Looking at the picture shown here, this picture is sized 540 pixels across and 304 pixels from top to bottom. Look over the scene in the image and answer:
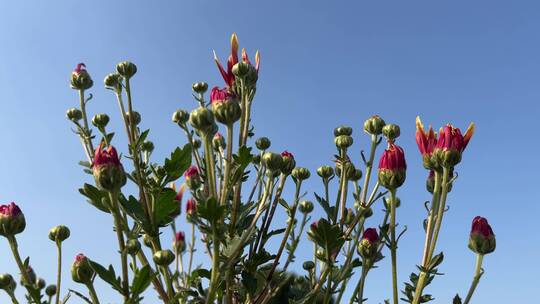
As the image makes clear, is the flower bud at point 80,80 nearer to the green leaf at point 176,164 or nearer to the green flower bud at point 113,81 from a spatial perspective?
the green flower bud at point 113,81

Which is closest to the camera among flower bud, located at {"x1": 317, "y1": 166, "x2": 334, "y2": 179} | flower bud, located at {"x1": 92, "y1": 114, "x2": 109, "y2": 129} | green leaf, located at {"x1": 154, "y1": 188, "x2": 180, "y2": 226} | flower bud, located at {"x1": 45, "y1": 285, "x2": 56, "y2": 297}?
green leaf, located at {"x1": 154, "y1": 188, "x2": 180, "y2": 226}

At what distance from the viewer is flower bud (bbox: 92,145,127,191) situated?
1.58 meters

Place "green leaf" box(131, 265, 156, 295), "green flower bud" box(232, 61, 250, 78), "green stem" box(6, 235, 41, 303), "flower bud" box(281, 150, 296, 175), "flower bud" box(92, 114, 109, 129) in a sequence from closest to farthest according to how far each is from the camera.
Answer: "green leaf" box(131, 265, 156, 295) → "green stem" box(6, 235, 41, 303) → "green flower bud" box(232, 61, 250, 78) → "flower bud" box(281, 150, 296, 175) → "flower bud" box(92, 114, 109, 129)

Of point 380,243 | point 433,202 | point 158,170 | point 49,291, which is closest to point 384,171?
point 433,202

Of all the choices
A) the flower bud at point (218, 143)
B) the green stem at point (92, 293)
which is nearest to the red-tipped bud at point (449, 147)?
the flower bud at point (218, 143)

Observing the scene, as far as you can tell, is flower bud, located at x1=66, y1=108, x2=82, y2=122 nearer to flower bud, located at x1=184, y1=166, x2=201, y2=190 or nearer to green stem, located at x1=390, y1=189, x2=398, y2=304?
flower bud, located at x1=184, y1=166, x2=201, y2=190

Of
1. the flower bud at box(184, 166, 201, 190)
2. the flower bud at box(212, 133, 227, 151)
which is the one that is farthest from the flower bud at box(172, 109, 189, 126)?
the flower bud at box(184, 166, 201, 190)

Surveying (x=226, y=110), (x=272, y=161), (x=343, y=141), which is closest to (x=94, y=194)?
(x=226, y=110)

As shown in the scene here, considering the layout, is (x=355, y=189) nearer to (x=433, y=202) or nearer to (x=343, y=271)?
(x=343, y=271)

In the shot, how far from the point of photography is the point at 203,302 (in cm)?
177

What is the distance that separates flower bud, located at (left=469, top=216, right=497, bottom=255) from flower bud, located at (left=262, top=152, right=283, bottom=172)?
728mm

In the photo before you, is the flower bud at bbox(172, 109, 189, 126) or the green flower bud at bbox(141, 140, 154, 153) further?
the green flower bud at bbox(141, 140, 154, 153)

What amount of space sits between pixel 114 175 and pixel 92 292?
0.45 metres

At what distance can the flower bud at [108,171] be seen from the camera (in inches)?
62.4
